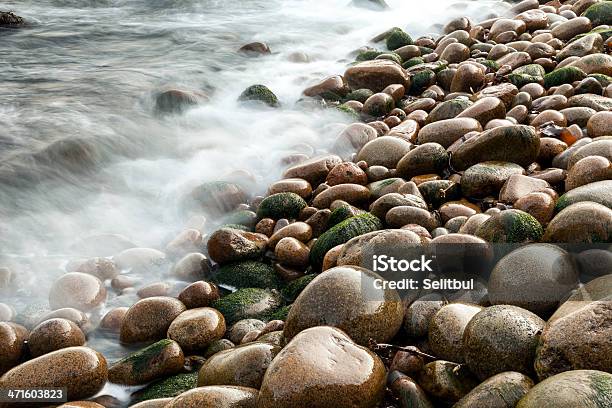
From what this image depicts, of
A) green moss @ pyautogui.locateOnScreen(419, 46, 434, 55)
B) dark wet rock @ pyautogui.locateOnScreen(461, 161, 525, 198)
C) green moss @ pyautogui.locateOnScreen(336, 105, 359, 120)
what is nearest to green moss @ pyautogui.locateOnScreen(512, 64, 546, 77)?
green moss @ pyautogui.locateOnScreen(336, 105, 359, 120)

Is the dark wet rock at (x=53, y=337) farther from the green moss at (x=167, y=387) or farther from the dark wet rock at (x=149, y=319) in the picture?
the green moss at (x=167, y=387)

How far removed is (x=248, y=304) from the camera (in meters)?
3.93

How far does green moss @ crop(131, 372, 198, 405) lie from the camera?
124 inches

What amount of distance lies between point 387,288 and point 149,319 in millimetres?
1757

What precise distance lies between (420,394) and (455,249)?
1.18 m

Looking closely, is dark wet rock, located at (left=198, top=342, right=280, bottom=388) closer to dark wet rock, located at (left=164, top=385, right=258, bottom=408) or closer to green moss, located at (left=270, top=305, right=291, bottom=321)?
dark wet rock, located at (left=164, top=385, right=258, bottom=408)

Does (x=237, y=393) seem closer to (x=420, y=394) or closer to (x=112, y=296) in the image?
(x=420, y=394)

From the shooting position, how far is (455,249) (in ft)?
10.9

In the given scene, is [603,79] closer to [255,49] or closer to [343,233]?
[343,233]

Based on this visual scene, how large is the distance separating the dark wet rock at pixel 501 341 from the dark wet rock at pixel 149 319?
2102 mm

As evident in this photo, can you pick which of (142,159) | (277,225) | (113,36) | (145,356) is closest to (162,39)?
(113,36)

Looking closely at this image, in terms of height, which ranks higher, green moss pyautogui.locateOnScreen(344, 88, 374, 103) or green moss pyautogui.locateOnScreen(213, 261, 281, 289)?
green moss pyautogui.locateOnScreen(344, 88, 374, 103)

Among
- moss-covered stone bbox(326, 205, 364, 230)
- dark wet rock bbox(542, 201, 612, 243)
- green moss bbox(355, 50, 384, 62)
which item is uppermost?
green moss bbox(355, 50, 384, 62)

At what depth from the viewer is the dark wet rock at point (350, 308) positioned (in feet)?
8.86
